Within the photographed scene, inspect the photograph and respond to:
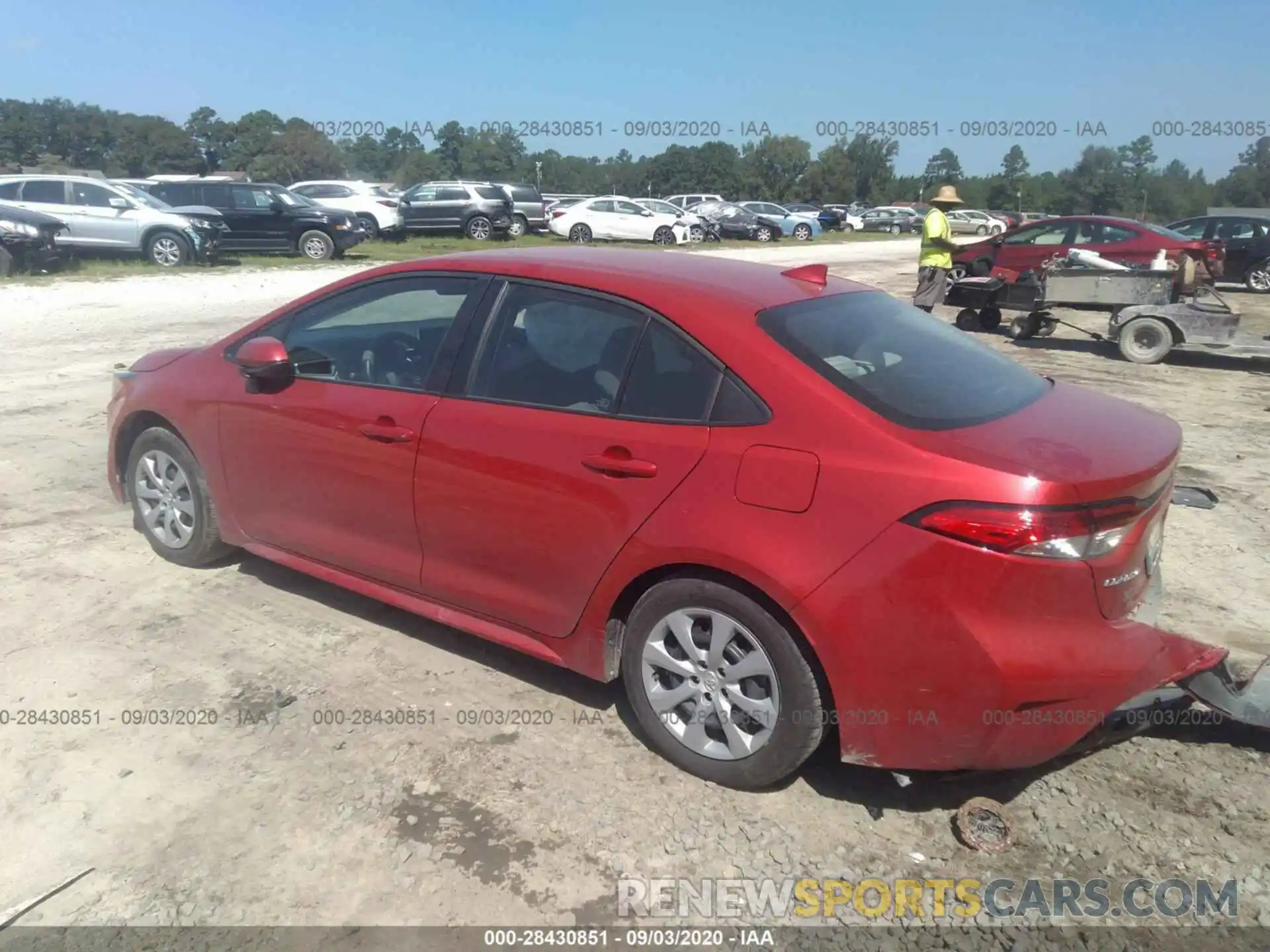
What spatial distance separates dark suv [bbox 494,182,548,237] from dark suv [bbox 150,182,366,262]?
8035mm

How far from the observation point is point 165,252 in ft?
62.9

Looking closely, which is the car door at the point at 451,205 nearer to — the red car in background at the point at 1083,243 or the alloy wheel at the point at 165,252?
the alloy wheel at the point at 165,252

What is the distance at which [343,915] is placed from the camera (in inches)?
105

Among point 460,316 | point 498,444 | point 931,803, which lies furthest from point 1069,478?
point 460,316

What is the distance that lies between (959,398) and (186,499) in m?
3.55

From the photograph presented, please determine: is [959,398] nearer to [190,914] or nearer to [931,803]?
[931,803]

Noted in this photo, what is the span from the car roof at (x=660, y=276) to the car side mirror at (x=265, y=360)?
510 mm

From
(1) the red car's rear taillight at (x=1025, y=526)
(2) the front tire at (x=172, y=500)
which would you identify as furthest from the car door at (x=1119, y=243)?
(2) the front tire at (x=172, y=500)

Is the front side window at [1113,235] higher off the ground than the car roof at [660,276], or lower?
lower

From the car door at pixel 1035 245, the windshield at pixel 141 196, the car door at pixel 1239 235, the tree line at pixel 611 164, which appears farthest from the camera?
the tree line at pixel 611 164

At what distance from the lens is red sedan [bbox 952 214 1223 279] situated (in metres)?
15.7

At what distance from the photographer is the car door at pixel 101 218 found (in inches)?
725

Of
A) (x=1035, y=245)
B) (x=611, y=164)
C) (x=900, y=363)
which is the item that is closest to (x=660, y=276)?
(x=900, y=363)

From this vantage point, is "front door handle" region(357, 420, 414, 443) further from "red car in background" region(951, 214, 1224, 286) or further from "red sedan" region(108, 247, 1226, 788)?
"red car in background" region(951, 214, 1224, 286)
